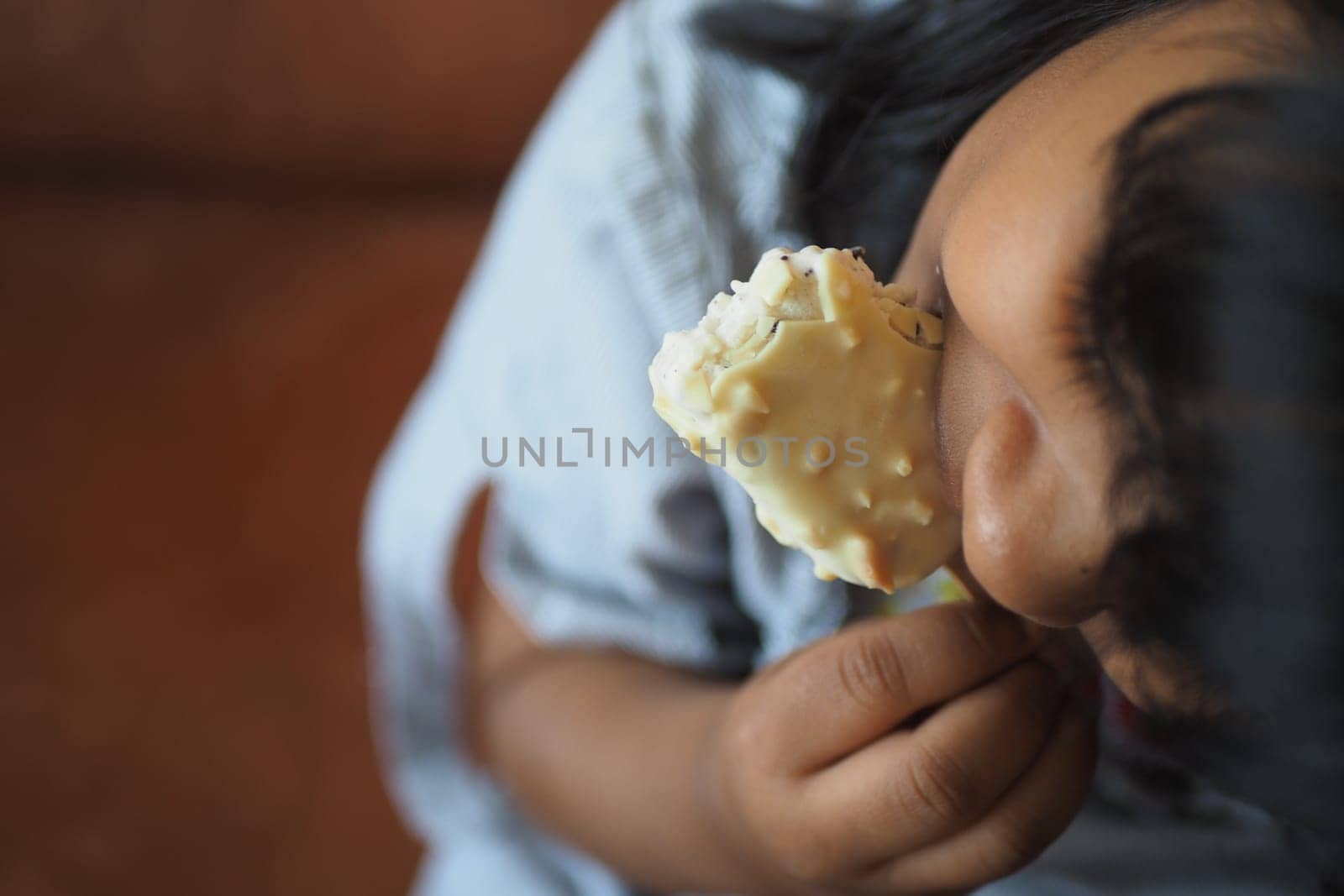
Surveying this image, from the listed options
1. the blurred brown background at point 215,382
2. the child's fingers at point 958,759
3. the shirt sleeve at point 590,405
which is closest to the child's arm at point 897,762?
the child's fingers at point 958,759

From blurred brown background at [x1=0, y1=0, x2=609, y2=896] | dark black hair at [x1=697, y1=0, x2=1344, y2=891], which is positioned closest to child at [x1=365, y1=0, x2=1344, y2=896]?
dark black hair at [x1=697, y1=0, x2=1344, y2=891]

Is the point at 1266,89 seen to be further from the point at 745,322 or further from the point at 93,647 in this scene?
the point at 93,647

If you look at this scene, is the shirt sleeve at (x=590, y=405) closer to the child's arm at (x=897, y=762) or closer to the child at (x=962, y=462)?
the child at (x=962, y=462)

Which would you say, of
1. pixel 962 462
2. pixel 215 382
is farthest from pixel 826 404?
pixel 215 382

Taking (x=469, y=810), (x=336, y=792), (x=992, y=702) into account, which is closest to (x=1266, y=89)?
(x=992, y=702)

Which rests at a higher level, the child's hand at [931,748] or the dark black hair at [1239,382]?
the dark black hair at [1239,382]

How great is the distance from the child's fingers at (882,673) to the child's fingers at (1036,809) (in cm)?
2

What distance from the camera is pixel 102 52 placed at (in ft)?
2.43

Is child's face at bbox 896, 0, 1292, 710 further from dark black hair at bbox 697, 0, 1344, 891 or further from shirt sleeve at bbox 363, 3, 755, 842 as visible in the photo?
shirt sleeve at bbox 363, 3, 755, 842

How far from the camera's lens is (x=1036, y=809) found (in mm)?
241

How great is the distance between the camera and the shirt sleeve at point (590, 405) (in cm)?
42

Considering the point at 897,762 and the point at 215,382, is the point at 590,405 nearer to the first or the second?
the point at 897,762

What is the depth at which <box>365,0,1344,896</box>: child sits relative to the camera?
164 millimetres

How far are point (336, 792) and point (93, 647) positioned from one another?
0.55ft
